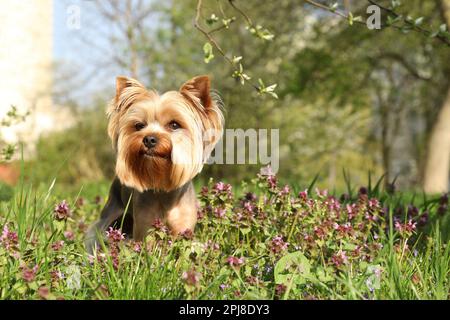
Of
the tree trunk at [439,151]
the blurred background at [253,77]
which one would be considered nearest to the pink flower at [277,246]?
the blurred background at [253,77]

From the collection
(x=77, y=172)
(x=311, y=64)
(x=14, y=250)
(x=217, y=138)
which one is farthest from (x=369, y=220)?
(x=77, y=172)

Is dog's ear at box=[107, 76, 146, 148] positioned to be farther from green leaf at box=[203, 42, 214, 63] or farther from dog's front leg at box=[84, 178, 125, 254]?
green leaf at box=[203, 42, 214, 63]

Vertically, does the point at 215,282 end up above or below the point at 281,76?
below

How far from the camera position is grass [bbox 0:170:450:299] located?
298cm

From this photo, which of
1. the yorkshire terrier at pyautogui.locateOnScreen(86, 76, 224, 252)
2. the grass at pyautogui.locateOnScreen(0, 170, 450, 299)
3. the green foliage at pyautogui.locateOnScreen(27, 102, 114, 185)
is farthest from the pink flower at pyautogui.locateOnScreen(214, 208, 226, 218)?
the green foliage at pyautogui.locateOnScreen(27, 102, 114, 185)

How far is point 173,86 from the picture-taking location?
15.2 metres

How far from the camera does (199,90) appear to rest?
15.0 feet

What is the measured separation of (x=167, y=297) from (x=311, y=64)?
12.8 m

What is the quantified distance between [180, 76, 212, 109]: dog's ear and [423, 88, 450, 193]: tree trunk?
1244 cm

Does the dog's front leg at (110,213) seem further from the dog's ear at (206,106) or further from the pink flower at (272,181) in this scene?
the pink flower at (272,181)

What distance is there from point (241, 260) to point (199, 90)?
1795 millimetres

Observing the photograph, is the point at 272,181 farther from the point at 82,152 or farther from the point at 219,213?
the point at 82,152

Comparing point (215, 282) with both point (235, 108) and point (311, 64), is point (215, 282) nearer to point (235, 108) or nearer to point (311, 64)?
point (235, 108)

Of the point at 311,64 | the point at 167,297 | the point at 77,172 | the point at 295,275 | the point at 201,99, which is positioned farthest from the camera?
Answer: the point at 77,172
